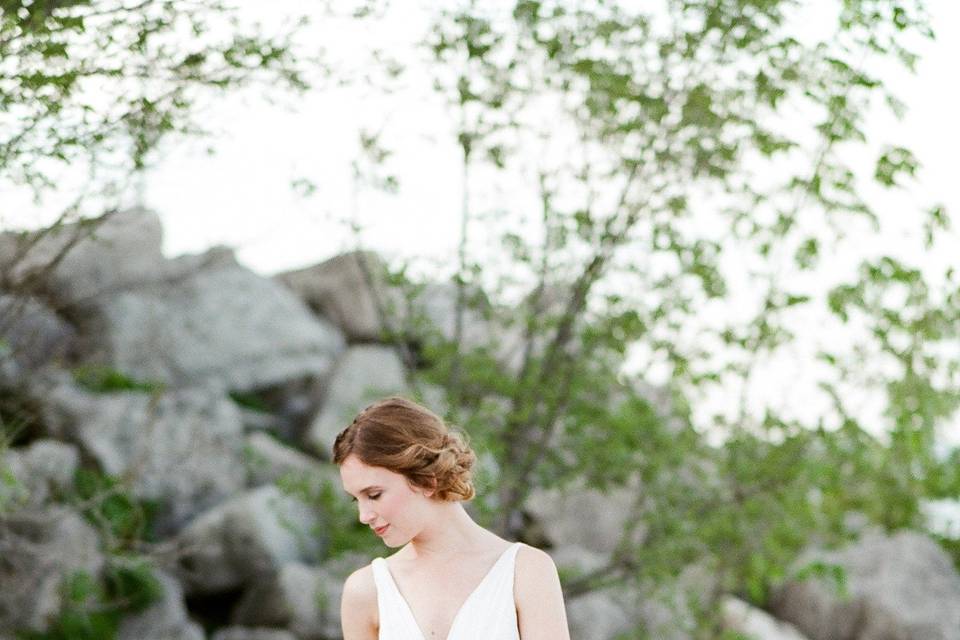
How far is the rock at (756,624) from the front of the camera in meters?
12.7

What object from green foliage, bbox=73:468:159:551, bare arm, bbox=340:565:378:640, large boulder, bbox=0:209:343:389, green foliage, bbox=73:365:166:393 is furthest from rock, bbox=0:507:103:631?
bare arm, bbox=340:565:378:640

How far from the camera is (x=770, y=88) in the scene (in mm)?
8398

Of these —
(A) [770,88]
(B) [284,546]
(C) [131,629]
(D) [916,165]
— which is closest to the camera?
(D) [916,165]

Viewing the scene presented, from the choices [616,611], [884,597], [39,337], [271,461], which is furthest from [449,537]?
[884,597]

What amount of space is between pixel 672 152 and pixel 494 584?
A: 5708 millimetres

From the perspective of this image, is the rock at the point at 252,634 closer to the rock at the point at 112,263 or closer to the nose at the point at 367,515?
the rock at the point at 112,263

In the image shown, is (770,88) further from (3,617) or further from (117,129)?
(3,617)

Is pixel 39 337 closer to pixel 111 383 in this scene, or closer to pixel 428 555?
pixel 111 383

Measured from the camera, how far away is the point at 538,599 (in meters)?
3.56

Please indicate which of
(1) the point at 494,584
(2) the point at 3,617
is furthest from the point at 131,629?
(1) the point at 494,584

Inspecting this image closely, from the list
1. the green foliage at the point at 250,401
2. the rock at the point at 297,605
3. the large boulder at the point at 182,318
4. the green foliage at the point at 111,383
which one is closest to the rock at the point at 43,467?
the green foliage at the point at 111,383

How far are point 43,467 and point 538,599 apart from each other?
293 inches

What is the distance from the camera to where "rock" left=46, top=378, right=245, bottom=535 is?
12.4 metres

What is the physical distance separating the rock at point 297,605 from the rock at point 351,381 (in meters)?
2.31
